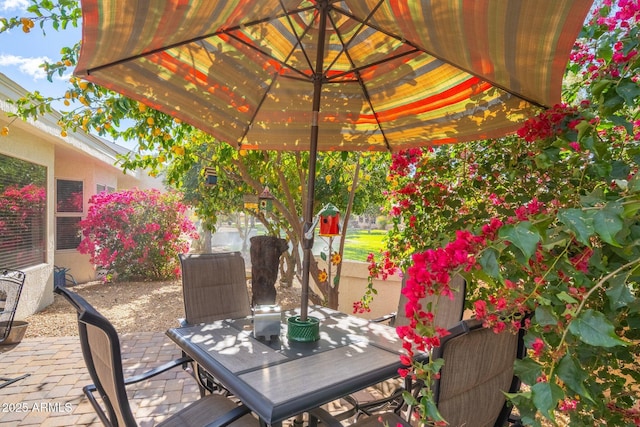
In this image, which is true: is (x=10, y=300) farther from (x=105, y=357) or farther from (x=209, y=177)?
(x=105, y=357)

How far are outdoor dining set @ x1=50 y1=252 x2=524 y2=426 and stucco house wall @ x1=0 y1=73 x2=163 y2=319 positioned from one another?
3.64 meters

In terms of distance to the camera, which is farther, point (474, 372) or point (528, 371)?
point (474, 372)

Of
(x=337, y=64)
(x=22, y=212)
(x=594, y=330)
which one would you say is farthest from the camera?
(x=22, y=212)

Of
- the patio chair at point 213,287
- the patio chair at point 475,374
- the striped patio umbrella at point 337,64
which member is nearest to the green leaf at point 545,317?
the patio chair at point 475,374

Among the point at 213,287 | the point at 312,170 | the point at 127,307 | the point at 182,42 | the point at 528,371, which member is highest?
the point at 182,42

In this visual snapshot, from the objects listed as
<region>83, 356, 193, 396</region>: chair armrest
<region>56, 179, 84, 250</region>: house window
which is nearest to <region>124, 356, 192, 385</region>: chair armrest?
<region>83, 356, 193, 396</region>: chair armrest

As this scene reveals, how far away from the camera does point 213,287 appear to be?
2.77 m

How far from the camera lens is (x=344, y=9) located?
194cm

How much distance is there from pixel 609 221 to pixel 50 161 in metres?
8.09

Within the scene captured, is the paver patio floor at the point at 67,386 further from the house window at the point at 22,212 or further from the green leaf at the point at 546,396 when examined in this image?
the green leaf at the point at 546,396

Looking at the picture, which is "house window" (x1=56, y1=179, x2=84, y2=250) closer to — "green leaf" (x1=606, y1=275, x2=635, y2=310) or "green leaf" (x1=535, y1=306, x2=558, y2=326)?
"green leaf" (x1=535, y1=306, x2=558, y2=326)

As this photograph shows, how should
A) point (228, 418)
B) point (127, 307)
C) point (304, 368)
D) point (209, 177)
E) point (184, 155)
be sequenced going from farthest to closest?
point (127, 307) → point (209, 177) → point (184, 155) → point (304, 368) → point (228, 418)

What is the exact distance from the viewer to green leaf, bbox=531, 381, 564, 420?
62 centimetres

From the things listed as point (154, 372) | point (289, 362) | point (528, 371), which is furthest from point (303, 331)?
point (528, 371)
